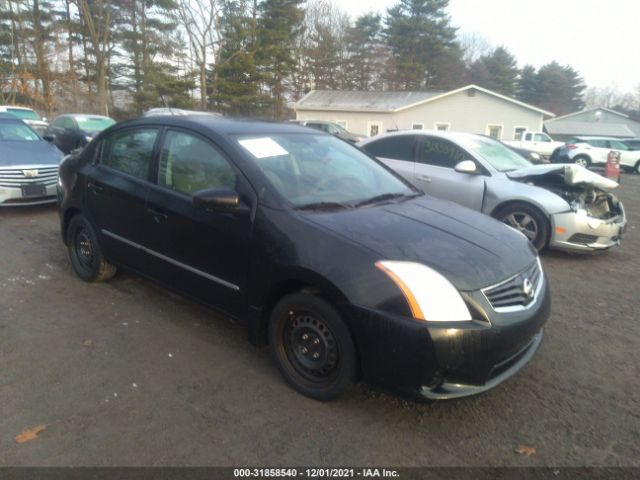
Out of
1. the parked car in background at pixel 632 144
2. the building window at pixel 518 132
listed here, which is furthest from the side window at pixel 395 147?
the building window at pixel 518 132

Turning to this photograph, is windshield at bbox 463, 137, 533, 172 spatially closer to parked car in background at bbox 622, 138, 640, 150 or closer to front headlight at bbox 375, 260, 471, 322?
front headlight at bbox 375, 260, 471, 322

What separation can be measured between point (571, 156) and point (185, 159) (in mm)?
24844

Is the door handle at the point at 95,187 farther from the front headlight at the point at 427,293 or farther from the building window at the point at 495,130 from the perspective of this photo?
the building window at the point at 495,130

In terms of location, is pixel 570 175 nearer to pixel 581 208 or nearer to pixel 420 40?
pixel 581 208

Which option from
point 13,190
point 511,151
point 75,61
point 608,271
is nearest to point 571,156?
point 511,151

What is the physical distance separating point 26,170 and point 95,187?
3889mm

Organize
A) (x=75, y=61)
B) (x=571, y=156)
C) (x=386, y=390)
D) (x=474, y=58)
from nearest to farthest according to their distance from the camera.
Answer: (x=386, y=390), (x=571, y=156), (x=75, y=61), (x=474, y=58)

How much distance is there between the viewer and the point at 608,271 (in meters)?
5.52

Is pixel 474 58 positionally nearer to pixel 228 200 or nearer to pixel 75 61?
pixel 75 61

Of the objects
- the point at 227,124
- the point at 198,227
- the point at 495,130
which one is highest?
the point at 495,130

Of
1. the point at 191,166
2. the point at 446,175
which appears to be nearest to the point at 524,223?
the point at 446,175

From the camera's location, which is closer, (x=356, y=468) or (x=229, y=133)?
(x=356, y=468)

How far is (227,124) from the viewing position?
3578mm

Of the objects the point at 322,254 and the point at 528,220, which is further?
the point at 528,220
